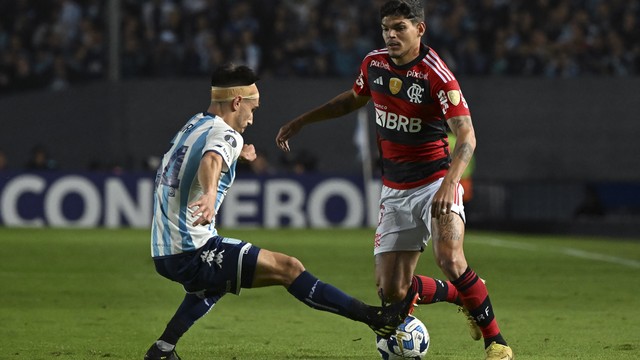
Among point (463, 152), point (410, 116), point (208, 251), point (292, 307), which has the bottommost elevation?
point (292, 307)

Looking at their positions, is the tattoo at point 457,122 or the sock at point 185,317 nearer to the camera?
the tattoo at point 457,122

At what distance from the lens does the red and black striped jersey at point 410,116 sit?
23.7 feet

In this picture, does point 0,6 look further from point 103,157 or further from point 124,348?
point 124,348

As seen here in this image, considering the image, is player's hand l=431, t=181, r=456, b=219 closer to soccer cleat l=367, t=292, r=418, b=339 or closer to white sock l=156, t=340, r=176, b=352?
soccer cleat l=367, t=292, r=418, b=339

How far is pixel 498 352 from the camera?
7051 millimetres

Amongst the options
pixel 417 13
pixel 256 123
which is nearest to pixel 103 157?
pixel 256 123

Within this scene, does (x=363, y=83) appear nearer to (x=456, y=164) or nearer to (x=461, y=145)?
(x=461, y=145)

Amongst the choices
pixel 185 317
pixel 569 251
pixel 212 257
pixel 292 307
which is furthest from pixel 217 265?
pixel 569 251

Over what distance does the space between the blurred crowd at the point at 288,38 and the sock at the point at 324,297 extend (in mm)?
15699

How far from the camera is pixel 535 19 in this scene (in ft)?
75.3

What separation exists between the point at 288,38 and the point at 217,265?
1638 cm

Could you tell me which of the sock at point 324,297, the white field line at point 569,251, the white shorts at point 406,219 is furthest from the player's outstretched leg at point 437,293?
the white field line at point 569,251

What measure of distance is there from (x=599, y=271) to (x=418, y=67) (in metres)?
7.64

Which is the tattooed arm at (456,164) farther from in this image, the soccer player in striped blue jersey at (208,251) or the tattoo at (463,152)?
the soccer player in striped blue jersey at (208,251)
